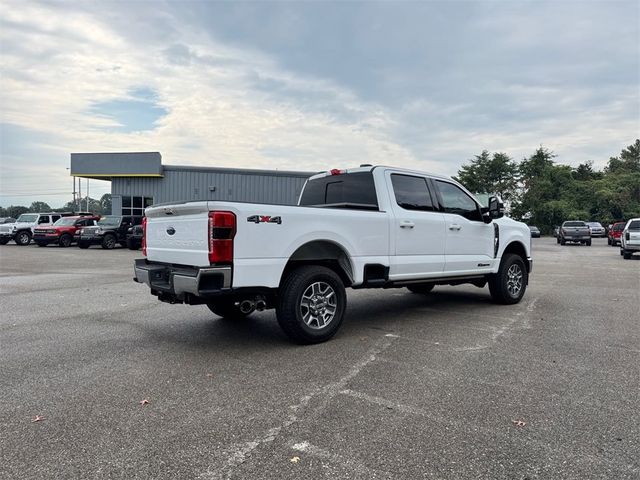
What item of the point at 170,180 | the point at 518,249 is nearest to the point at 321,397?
the point at 518,249

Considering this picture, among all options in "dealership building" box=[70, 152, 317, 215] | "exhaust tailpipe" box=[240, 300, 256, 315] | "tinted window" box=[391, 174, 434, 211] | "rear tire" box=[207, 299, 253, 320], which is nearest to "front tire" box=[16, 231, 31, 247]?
"dealership building" box=[70, 152, 317, 215]

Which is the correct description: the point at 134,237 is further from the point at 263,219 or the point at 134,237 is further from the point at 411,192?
the point at 263,219

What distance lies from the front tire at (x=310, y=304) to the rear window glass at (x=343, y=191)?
1260 mm

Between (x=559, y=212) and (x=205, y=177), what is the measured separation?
4157 cm

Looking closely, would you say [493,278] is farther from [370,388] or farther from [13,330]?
[13,330]

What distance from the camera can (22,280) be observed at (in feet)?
36.3

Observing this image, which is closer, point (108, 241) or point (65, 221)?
point (108, 241)

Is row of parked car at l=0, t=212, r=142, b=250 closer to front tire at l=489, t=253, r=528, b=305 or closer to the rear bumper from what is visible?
the rear bumper

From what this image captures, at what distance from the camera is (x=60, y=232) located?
24.7m

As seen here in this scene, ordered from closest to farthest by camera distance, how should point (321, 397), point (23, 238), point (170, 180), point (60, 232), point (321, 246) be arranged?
point (321, 397), point (321, 246), point (60, 232), point (23, 238), point (170, 180)

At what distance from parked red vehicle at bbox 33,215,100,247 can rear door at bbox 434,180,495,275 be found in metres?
23.7

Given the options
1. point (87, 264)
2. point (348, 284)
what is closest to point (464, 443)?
point (348, 284)

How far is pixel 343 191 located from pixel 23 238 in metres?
26.6

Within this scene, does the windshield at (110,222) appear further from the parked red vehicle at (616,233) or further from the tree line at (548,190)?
the tree line at (548,190)
